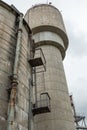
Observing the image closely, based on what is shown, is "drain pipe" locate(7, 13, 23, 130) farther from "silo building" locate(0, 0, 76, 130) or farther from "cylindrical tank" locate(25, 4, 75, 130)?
"cylindrical tank" locate(25, 4, 75, 130)

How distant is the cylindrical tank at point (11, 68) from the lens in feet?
24.4

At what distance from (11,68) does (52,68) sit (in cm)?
964

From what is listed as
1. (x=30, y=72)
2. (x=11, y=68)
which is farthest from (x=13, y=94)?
(x=30, y=72)

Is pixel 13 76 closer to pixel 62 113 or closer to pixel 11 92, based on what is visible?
pixel 11 92

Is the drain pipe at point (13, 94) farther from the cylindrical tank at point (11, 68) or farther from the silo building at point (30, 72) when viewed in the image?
the cylindrical tank at point (11, 68)

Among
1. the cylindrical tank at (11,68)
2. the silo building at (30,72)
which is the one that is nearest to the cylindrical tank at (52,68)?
the silo building at (30,72)

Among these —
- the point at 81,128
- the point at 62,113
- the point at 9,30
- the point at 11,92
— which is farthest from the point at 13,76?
the point at 81,128

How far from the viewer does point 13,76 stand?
8.05 metres

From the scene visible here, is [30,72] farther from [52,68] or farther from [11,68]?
[52,68]

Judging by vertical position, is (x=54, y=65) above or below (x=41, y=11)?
below

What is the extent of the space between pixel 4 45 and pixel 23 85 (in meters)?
2.07

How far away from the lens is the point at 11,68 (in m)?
8.57

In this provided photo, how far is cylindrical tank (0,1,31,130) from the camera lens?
24.4 feet

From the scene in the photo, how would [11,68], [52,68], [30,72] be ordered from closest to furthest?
[11,68] → [30,72] → [52,68]
